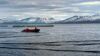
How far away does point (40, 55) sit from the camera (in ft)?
171

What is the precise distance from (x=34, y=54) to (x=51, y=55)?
10.5 feet

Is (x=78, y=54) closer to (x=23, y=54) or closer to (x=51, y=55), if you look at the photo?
(x=51, y=55)

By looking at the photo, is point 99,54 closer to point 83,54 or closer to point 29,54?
point 83,54

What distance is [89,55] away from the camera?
52.1 m

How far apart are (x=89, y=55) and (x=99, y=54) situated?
1871 mm

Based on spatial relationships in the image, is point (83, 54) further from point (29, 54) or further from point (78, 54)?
point (29, 54)

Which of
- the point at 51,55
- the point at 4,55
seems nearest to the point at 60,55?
the point at 51,55

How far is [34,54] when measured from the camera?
177 ft

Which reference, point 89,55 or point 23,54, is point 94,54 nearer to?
point 89,55

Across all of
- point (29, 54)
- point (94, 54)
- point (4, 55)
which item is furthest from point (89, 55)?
point (4, 55)

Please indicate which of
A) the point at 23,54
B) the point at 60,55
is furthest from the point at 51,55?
the point at 23,54

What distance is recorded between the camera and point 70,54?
5347cm

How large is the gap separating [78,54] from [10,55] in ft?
35.1

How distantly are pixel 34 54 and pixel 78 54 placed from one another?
23.0 ft
